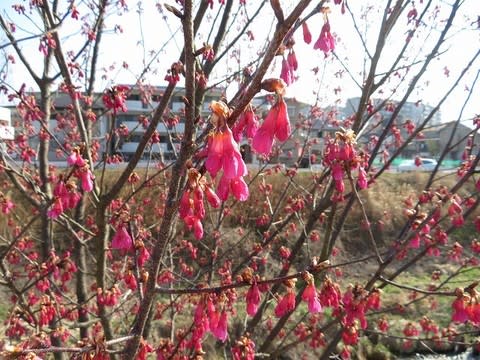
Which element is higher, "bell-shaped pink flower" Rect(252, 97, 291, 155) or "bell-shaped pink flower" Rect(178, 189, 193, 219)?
"bell-shaped pink flower" Rect(252, 97, 291, 155)

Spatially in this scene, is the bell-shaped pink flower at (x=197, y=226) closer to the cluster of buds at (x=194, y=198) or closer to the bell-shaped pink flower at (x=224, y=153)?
the cluster of buds at (x=194, y=198)

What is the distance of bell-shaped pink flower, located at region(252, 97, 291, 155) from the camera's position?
1.25 metres

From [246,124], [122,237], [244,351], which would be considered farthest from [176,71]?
[244,351]

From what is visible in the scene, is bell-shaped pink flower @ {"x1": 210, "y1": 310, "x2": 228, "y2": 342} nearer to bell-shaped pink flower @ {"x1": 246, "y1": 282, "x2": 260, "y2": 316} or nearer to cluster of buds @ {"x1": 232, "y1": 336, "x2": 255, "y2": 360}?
bell-shaped pink flower @ {"x1": 246, "y1": 282, "x2": 260, "y2": 316}

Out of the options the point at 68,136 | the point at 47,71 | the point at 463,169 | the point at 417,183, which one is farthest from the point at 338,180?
the point at 417,183

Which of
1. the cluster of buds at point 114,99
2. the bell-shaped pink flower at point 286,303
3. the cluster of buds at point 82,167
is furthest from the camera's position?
the cluster of buds at point 114,99

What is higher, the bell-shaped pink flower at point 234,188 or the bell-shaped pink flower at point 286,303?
the bell-shaped pink flower at point 234,188

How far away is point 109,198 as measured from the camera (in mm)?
2891

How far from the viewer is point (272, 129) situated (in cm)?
126

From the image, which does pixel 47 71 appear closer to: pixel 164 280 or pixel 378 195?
pixel 164 280

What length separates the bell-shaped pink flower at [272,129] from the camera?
4.09ft

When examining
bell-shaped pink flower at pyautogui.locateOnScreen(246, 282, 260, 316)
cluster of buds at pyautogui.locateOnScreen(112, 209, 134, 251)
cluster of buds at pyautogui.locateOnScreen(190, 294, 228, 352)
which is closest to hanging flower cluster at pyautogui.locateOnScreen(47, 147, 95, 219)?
cluster of buds at pyautogui.locateOnScreen(112, 209, 134, 251)

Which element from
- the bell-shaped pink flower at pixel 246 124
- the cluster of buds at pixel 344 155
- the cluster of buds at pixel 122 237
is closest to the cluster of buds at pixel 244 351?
the cluster of buds at pixel 122 237

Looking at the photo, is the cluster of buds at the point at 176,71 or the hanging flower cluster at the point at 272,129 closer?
the hanging flower cluster at the point at 272,129
